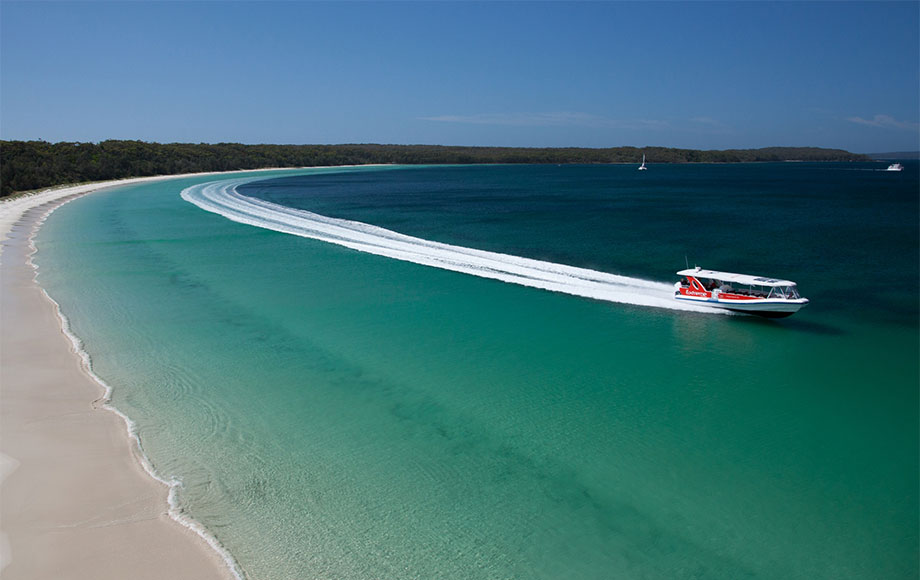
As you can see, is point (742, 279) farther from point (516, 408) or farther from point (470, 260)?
point (470, 260)

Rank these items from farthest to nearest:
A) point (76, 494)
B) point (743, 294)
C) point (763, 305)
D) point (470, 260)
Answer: point (470, 260) < point (743, 294) < point (763, 305) < point (76, 494)

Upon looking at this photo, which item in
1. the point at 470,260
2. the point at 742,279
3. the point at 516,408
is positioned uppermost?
the point at 742,279

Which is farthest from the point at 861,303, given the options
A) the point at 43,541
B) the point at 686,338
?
the point at 43,541

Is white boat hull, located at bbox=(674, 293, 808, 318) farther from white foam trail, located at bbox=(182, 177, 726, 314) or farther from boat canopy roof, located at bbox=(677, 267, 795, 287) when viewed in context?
boat canopy roof, located at bbox=(677, 267, 795, 287)

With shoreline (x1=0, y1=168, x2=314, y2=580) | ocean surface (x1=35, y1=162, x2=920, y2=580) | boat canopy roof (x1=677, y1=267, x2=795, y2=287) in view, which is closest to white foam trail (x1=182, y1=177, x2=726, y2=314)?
ocean surface (x1=35, y1=162, x2=920, y2=580)

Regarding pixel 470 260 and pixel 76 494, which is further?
pixel 470 260

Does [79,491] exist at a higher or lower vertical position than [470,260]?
lower

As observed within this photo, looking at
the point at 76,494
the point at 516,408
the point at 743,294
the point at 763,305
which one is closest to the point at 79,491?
the point at 76,494
